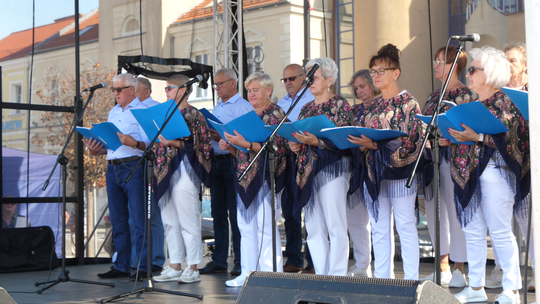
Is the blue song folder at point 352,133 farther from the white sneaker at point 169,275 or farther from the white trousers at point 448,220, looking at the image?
the white sneaker at point 169,275

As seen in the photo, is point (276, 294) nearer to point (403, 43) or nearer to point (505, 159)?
point (505, 159)

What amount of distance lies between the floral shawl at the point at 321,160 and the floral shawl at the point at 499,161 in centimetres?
Answer: 68

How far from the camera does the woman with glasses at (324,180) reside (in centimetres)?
378

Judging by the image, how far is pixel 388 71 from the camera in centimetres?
363

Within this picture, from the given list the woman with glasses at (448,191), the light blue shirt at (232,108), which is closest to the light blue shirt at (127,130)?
the light blue shirt at (232,108)

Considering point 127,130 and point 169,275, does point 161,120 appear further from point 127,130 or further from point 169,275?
point 169,275

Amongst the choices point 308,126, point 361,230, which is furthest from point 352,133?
point 361,230

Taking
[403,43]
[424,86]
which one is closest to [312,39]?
[403,43]

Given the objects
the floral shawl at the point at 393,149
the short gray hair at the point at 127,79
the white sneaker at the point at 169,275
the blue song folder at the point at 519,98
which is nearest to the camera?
the blue song folder at the point at 519,98

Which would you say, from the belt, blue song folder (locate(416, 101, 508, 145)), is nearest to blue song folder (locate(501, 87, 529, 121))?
blue song folder (locate(416, 101, 508, 145))

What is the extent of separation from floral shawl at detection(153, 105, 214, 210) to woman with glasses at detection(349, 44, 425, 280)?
1.27 metres

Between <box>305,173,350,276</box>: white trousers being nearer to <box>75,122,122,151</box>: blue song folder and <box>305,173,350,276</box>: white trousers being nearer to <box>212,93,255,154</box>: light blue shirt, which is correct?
<box>212,93,255,154</box>: light blue shirt

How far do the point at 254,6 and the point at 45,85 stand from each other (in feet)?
53.7

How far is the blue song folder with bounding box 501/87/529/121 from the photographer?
9.64ft
